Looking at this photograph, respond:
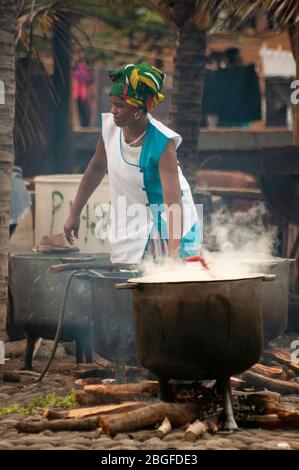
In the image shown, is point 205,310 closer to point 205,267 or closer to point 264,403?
point 205,267

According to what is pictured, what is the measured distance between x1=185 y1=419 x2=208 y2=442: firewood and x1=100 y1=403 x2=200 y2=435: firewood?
0.11m

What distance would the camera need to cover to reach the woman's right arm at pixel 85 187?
822cm

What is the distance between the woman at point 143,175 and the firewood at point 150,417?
1308 millimetres

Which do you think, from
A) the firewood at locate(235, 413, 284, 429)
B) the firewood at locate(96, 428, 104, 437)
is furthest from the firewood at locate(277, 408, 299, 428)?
the firewood at locate(96, 428, 104, 437)

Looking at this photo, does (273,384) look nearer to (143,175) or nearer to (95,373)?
(95,373)

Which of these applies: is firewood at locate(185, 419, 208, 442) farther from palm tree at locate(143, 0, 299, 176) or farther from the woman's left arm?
palm tree at locate(143, 0, 299, 176)

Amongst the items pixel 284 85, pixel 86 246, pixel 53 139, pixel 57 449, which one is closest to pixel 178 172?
pixel 57 449

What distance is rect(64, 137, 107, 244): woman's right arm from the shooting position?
8219mm

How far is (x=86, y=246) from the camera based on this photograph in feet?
34.6

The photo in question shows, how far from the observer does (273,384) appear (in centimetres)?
797

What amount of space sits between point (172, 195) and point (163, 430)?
186cm

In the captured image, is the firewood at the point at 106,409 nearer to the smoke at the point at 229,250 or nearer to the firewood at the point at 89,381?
the smoke at the point at 229,250

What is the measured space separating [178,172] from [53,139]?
9.40 m

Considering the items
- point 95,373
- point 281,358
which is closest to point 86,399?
point 95,373
